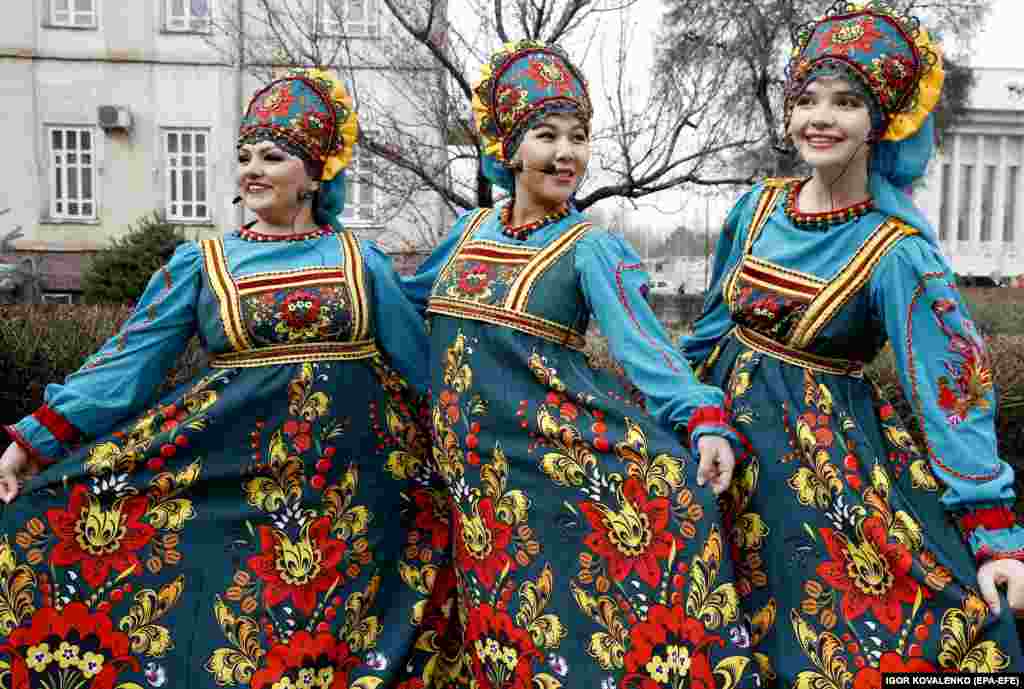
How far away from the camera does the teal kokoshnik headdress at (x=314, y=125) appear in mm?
2617

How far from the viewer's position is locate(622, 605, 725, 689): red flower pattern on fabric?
212 cm

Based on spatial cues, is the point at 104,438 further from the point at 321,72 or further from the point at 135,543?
the point at 321,72

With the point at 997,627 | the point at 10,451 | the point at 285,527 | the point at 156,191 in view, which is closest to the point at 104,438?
the point at 10,451

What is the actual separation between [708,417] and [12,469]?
1.77 meters

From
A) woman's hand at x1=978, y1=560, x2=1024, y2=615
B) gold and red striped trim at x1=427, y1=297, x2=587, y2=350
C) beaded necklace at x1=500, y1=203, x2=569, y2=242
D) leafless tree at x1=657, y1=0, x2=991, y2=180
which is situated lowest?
woman's hand at x1=978, y1=560, x2=1024, y2=615

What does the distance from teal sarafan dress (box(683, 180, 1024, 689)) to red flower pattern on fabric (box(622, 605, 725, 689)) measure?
7.9 inches

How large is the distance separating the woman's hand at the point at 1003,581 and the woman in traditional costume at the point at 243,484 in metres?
1.39

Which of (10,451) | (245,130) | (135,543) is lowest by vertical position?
(135,543)

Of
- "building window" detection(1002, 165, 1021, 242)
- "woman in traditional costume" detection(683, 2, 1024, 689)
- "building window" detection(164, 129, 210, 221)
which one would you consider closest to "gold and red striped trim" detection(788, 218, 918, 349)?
"woman in traditional costume" detection(683, 2, 1024, 689)

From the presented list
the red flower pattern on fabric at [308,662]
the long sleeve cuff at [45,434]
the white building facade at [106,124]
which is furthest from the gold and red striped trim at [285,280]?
the white building facade at [106,124]

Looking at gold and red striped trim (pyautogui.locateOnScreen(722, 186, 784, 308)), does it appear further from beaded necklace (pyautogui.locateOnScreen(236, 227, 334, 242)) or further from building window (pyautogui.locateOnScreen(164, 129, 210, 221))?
building window (pyautogui.locateOnScreen(164, 129, 210, 221))

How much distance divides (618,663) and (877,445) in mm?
811

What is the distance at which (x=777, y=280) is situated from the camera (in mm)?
2330

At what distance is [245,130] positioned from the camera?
2643 mm
